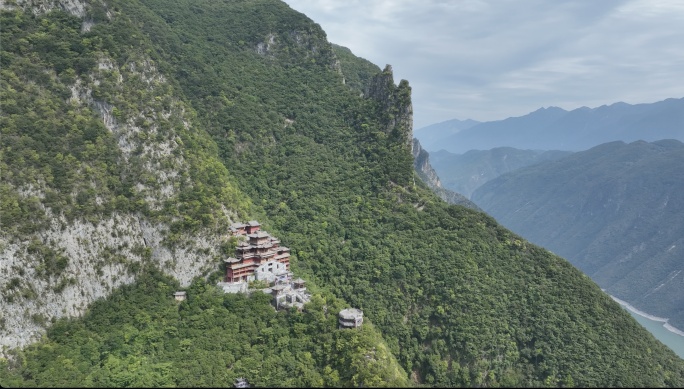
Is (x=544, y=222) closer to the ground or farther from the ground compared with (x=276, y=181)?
closer to the ground

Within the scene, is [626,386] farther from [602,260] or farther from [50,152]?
[602,260]

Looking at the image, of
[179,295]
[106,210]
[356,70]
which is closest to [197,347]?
[179,295]

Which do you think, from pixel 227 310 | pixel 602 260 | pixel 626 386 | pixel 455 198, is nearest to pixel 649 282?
pixel 602 260

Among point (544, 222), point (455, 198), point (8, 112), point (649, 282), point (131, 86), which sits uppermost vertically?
point (131, 86)

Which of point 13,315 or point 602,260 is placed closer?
point 13,315

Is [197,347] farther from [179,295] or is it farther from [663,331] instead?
[663,331]

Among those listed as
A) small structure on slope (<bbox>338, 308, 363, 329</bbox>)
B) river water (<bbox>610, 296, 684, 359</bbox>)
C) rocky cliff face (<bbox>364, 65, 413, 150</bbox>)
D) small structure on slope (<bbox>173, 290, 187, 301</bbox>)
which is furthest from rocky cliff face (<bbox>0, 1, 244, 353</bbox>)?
river water (<bbox>610, 296, 684, 359</bbox>)

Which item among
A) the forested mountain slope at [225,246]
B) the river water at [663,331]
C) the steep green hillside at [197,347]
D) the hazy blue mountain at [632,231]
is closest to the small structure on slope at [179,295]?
the steep green hillside at [197,347]
